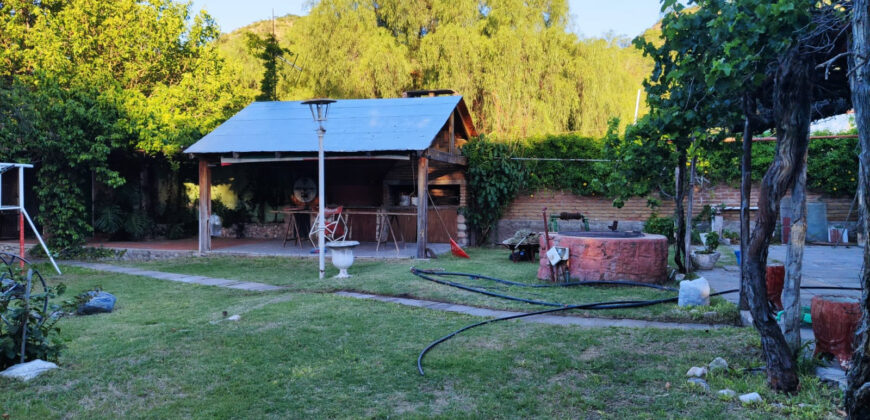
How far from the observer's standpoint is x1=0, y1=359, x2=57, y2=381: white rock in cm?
454

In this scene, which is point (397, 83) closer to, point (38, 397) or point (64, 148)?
point (64, 148)

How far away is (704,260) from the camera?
9.63 meters

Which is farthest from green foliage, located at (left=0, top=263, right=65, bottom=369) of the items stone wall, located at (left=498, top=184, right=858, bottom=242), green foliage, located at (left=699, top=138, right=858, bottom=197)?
green foliage, located at (left=699, top=138, right=858, bottom=197)

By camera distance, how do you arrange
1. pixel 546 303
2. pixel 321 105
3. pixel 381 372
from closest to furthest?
1. pixel 381 372
2. pixel 546 303
3. pixel 321 105

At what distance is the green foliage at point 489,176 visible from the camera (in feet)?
49.4

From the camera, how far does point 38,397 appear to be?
415 cm

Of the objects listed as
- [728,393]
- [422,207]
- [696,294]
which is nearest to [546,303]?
[696,294]

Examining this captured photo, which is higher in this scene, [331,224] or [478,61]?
[478,61]

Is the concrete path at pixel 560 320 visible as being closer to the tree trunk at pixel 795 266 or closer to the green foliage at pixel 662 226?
the tree trunk at pixel 795 266

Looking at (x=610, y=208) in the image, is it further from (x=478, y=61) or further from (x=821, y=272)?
(x=478, y=61)

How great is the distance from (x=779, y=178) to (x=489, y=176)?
11.2 meters

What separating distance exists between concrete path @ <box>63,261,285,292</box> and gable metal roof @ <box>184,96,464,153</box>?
296 centimetres

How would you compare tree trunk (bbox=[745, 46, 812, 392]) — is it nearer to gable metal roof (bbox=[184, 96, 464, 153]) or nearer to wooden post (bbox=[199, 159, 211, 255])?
gable metal roof (bbox=[184, 96, 464, 153])

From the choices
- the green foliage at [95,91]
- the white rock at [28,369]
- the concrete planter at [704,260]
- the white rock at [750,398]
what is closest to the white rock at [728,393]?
the white rock at [750,398]
